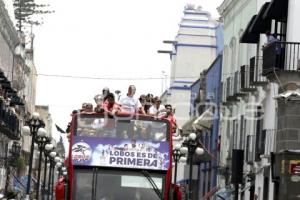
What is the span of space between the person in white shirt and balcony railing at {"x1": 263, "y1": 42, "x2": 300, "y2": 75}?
7895 mm

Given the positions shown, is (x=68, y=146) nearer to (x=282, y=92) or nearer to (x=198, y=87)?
(x=282, y=92)

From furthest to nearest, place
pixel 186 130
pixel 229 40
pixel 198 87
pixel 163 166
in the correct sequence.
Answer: pixel 198 87, pixel 186 130, pixel 229 40, pixel 163 166

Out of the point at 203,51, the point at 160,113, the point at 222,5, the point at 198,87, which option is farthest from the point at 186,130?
the point at 160,113

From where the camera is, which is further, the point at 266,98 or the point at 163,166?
the point at 266,98

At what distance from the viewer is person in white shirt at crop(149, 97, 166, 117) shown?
25453 millimetres

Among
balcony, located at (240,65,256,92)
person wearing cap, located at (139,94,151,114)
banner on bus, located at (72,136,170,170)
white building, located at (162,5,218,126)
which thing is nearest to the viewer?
banner on bus, located at (72,136,170,170)

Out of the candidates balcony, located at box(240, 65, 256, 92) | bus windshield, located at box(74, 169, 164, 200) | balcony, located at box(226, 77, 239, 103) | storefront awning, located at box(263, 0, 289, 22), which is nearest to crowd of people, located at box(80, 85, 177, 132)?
bus windshield, located at box(74, 169, 164, 200)

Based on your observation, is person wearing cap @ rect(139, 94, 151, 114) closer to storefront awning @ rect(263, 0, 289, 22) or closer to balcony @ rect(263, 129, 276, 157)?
storefront awning @ rect(263, 0, 289, 22)

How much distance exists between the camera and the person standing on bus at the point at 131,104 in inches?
996

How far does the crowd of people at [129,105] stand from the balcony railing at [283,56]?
8.02 metres

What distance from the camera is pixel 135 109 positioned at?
25469 millimetres

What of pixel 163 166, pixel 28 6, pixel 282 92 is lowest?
pixel 163 166

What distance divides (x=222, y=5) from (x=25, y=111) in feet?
131

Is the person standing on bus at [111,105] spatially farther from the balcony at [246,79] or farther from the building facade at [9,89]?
the building facade at [9,89]
